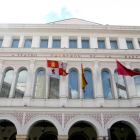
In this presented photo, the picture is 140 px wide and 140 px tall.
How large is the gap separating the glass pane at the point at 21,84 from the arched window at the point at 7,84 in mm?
834

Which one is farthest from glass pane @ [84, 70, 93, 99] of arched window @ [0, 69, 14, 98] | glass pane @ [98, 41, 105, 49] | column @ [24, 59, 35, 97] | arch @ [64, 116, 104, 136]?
arched window @ [0, 69, 14, 98]

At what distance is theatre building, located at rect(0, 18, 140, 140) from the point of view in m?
14.0

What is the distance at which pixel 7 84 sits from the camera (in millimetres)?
16234

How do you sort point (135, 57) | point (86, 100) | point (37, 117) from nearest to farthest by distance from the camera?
1. point (37, 117)
2. point (86, 100)
3. point (135, 57)

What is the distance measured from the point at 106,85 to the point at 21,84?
9008 millimetres

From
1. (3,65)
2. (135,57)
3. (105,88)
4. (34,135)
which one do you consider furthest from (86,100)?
(3,65)

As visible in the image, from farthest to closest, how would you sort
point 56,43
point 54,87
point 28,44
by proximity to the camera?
1. point 56,43
2. point 28,44
3. point 54,87

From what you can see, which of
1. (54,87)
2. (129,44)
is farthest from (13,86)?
(129,44)

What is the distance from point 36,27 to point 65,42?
4.16 m

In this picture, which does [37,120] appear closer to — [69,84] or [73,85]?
[69,84]

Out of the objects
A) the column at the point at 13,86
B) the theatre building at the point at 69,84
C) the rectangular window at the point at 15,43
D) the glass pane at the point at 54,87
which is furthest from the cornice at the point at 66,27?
the glass pane at the point at 54,87

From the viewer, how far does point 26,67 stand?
1692 centimetres

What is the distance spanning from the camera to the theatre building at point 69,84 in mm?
14047

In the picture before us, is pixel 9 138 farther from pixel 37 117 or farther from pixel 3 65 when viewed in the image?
pixel 3 65
